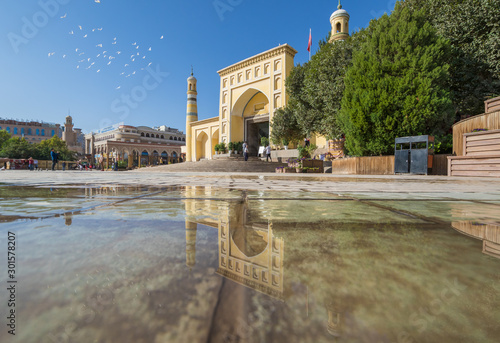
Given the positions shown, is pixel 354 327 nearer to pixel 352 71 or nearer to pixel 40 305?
pixel 40 305

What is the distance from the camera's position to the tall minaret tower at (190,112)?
1254 inches

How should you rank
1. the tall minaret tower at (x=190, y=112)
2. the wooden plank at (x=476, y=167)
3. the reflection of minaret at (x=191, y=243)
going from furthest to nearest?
the tall minaret tower at (x=190, y=112), the wooden plank at (x=476, y=167), the reflection of minaret at (x=191, y=243)

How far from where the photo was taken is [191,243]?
61 centimetres

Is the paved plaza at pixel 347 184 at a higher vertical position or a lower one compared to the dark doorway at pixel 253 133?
lower

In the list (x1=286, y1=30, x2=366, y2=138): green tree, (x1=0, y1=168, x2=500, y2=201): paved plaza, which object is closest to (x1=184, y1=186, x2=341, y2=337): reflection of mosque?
(x1=0, y1=168, x2=500, y2=201): paved plaza

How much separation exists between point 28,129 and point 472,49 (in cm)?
9051

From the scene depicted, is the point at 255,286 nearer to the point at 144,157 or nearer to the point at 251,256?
the point at 251,256

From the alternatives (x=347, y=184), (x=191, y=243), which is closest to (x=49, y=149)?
(x=347, y=184)

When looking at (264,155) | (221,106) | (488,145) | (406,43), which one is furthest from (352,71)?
(221,106)

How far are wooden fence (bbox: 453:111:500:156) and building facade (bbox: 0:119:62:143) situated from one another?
291ft

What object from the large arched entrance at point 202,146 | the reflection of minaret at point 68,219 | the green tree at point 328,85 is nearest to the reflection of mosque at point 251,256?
the reflection of minaret at point 68,219

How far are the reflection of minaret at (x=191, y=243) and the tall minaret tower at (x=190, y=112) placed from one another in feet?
103

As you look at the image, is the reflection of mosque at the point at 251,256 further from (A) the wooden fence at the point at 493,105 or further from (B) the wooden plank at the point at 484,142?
(A) the wooden fence at the point at 493,105

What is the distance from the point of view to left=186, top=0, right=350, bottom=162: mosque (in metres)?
21.0
